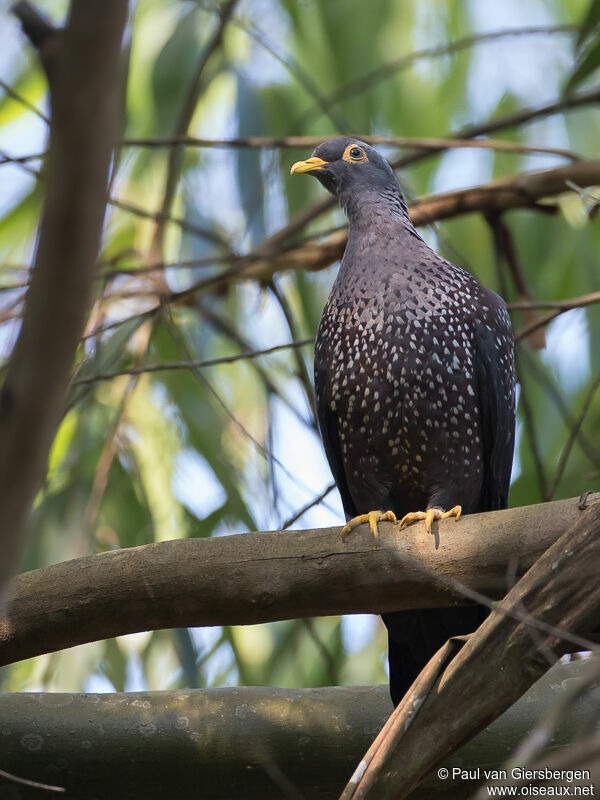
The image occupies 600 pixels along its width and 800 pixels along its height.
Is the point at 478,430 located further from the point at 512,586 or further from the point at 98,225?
the point at 98,225

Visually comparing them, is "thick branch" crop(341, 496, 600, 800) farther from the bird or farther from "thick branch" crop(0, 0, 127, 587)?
"thick branch" crop(0, 0, 127, 587)

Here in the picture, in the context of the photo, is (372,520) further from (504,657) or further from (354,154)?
(354,154)

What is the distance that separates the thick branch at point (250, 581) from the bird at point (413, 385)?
554 millimetres

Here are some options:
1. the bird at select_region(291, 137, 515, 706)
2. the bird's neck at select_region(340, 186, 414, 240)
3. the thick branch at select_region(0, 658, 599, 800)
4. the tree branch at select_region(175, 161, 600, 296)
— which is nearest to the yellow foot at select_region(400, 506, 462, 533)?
the bird at select_region(291, 137, 515, 706)

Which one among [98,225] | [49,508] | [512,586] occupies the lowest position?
[98,225]

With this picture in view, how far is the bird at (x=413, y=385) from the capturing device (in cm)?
335

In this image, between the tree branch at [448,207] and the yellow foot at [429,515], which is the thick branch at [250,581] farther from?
the tree branch at [448,207]

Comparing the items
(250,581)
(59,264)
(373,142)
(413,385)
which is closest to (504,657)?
(250,581)

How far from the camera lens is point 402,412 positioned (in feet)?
11.0

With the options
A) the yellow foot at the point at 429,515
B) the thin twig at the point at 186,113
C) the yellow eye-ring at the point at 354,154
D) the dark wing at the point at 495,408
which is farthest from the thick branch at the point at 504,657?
the thin twig at the point at 186,113

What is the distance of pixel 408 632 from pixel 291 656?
1.57 meters

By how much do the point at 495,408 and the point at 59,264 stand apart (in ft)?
8.66

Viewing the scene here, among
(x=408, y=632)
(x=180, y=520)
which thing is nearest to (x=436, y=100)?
(x=180, y=520)

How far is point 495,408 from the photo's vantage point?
348 cm
